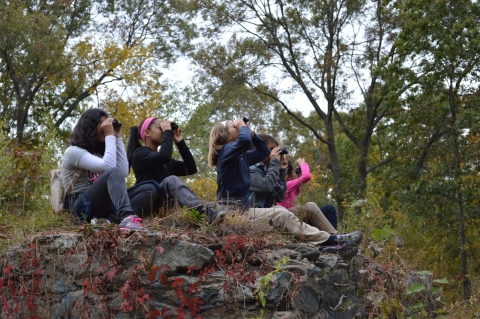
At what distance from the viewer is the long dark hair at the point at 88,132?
5.61 metres

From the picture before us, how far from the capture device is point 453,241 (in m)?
18.4

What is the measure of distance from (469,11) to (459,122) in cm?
265

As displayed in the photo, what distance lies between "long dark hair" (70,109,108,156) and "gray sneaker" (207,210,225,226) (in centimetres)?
123

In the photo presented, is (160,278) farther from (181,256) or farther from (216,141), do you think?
(216,141)

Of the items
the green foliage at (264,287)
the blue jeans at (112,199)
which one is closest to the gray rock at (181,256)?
the green foliage at (264,287)

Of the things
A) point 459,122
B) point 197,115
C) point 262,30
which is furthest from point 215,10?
point 459,122

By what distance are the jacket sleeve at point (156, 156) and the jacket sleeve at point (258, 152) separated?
0.83 metres

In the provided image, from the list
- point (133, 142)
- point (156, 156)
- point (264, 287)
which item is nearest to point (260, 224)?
point (264, 287)

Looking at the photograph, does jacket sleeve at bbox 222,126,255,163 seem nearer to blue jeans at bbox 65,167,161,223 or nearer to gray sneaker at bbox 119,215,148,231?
blue jeans at bbox 65,167,161,223

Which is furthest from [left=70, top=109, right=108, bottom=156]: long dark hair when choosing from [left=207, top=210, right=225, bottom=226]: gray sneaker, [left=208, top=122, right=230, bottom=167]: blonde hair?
[left=207, top=210, right=225, bottom=226]: gray sneaker

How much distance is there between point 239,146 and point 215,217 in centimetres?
84

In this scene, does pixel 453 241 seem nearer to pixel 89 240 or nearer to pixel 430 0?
pixel 430 0

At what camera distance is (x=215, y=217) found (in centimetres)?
527

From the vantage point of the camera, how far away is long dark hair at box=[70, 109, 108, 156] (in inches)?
221
